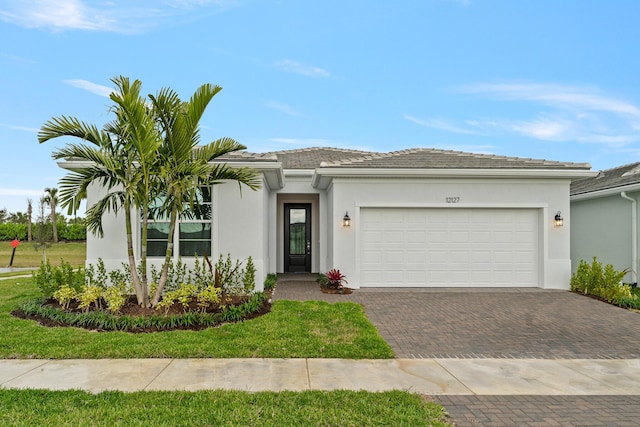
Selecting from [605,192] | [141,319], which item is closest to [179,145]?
[141,319]

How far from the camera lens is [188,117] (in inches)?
267

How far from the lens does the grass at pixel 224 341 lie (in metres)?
4.89

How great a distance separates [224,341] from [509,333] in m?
4.66

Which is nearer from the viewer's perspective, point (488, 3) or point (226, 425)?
point (226, 425)

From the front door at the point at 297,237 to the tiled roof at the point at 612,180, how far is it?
9683mm

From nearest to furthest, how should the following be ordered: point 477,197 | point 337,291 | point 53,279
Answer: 1. point 53,279
2. point 337,291
3. point 477,197

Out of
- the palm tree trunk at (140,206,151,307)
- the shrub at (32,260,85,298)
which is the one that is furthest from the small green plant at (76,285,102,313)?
the shrub at (32,260,85,298)

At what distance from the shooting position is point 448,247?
10234mm

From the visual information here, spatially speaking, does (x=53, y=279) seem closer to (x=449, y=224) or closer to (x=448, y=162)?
(x=449, y=224)

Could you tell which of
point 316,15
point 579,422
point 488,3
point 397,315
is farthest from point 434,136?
point 579,422

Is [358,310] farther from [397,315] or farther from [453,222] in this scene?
[453,222]

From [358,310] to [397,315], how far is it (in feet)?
2.57

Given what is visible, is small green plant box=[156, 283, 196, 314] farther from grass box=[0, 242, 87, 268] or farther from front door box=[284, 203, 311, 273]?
grass box=[0, 242, 87, 268]

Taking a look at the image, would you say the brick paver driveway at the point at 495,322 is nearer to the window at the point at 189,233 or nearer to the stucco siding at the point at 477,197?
the stucco siding at the point at 477,197
